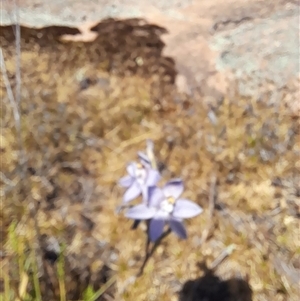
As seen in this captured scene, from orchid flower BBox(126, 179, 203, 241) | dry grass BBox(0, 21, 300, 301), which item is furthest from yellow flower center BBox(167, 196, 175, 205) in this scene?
dry grass BBox(0, 21, 300, 301)

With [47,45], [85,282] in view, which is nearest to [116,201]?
[85,282]

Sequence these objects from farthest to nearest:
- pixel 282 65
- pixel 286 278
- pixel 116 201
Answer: pixel 282 65 < pixel 116 201 < pixel 286 278

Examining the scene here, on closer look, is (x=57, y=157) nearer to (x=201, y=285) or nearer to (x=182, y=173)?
(x=182, y=173)

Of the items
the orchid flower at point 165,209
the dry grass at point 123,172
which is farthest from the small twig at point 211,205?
the orchid flower at point 165,209

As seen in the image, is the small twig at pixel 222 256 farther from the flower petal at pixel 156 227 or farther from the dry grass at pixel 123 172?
the flower petal at pixel 156 227

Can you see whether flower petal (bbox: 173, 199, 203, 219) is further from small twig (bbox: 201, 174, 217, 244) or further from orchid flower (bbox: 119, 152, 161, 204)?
small twig (bbox: 201, 174, 217, 244)

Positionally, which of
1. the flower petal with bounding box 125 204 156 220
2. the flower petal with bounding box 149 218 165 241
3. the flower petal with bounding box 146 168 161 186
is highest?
the flower petal with bounding box 146 168 161 186

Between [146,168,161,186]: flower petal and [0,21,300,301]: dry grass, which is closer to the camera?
[146,168,161,186]: flower petal
